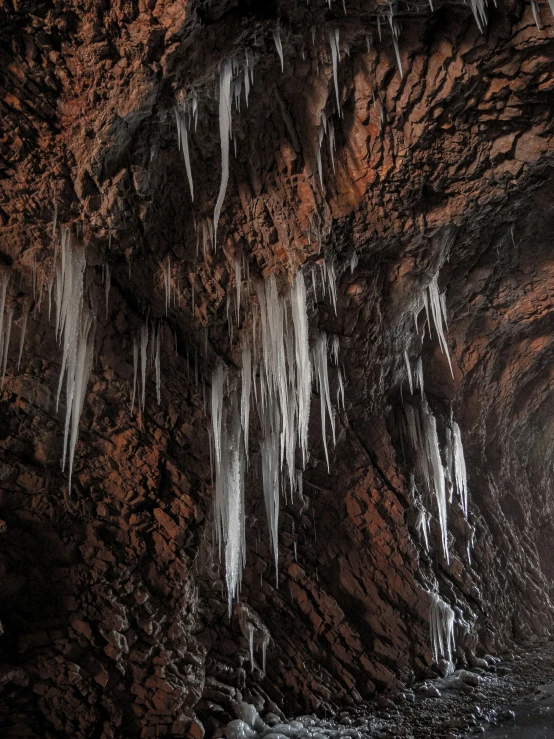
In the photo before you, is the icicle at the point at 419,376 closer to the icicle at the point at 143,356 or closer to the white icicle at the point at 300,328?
the white icicle at the point at 300,328

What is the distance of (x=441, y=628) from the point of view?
6.64m

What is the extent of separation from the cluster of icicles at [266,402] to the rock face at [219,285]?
7.0 inches

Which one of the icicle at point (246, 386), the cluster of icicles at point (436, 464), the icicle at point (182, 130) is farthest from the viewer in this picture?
the cluster of icicles at point (436, 464)

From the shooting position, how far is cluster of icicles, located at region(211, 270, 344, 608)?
5.30 m

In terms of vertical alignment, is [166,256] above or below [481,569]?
above

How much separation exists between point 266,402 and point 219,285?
54.7 inches

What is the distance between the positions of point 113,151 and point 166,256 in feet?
3.84

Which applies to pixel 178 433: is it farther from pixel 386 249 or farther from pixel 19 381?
pixel 386 249

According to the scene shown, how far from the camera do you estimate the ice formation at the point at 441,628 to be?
6.54 m

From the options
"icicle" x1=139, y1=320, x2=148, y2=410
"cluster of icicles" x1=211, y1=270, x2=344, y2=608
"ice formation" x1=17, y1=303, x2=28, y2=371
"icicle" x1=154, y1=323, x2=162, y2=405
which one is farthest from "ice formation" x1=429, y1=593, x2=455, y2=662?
"ice formation" x1=17, y1=303, x2=28, y2=371

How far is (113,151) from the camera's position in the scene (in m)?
4.07

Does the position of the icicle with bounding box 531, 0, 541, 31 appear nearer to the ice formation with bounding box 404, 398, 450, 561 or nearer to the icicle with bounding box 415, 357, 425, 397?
the icicle with bounding box 415, 357, 425, 397

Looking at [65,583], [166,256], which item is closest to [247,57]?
[166,256]

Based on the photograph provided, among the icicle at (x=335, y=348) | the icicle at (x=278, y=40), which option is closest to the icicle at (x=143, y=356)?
the icicle at (x=335, y=348)
